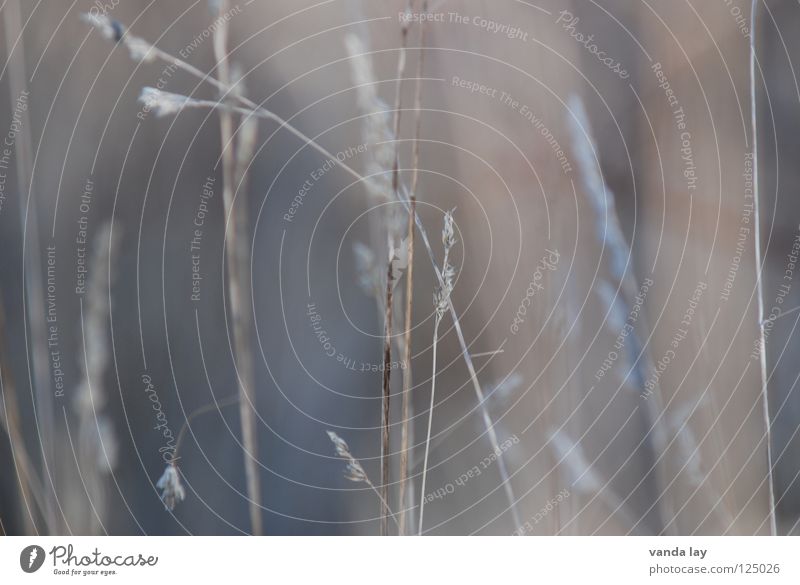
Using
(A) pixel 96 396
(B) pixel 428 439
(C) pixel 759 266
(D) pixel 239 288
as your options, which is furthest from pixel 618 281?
(A) pixel 96 396

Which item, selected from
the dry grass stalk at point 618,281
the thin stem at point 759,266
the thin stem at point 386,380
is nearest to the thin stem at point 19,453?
the thin stem at point 386,380

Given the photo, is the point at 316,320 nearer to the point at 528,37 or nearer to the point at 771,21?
the point at 528,37

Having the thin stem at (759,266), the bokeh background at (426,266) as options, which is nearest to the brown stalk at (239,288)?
the bokeh background at (426,266)

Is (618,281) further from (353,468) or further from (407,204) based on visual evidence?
(353,468)

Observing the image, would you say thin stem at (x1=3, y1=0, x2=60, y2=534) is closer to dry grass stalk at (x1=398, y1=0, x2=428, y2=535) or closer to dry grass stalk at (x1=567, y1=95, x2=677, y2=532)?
dry grass stalk at (x1=398, y1=0, x2=428, y2=535)

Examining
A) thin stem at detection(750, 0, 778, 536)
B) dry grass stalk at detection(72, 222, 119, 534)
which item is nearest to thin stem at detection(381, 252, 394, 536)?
dry grass stalk at detection(72, 222, 119, 534)

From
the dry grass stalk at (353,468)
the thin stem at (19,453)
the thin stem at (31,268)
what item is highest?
the thin stem at (31,268)

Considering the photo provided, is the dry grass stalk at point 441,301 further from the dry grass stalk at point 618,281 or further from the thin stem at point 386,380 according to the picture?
the dry grass stalk at point 618,281

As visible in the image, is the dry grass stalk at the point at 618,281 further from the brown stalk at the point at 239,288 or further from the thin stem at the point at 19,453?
the thin stem at the point at 19,453

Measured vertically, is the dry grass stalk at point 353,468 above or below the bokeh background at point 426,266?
below

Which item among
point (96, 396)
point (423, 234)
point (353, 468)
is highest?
point (423, 234)

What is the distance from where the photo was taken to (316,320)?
28.4 inches
